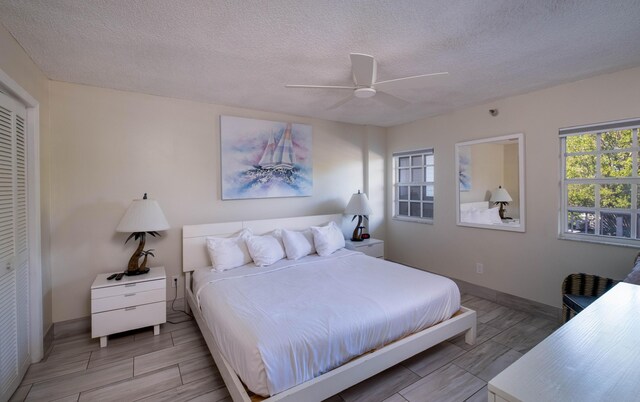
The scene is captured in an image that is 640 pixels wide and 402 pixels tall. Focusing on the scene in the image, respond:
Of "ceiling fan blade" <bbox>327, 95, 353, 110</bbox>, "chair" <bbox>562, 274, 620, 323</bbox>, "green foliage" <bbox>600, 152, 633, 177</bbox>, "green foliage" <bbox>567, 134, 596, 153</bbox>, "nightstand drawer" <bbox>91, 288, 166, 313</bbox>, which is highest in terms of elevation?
"ceiling fan blade" <bbox>327, 95, 353, 110</bbox>

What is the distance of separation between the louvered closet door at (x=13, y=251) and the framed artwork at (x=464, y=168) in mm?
4499

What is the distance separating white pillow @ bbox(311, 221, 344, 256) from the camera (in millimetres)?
3477

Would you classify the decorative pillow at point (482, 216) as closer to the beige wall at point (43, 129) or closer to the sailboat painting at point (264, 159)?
the sailboat painting at point (264, 159)

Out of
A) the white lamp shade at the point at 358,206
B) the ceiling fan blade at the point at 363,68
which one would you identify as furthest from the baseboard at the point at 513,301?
the ceiling fan blade at the point at 363,68

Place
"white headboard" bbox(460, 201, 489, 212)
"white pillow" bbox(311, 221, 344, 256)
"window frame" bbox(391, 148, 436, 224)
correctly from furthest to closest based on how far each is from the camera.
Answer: "window frame" bbox(391, 148, 436, 224) < "white headboard" bbox(460, 201, 489, 212) < "white pillow" bbox(311, 221, 344, 256)

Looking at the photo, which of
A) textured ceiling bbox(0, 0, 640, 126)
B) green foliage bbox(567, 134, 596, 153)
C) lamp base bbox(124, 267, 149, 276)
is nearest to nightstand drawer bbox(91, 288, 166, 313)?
lamp base bbox(124, 267, 149, 276)

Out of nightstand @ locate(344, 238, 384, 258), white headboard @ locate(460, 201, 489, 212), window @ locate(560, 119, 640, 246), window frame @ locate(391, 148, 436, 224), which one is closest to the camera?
window @ locate(560, 119, 640, 246)

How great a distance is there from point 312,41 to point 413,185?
3.15m

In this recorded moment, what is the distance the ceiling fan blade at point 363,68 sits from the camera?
6.29 feet

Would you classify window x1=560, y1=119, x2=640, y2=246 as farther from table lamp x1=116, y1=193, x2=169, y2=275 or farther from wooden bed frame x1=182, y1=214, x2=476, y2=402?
table lamp x1=116, y1=193, x2=169, y2=275

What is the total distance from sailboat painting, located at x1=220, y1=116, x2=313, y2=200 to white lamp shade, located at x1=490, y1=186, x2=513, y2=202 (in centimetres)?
245

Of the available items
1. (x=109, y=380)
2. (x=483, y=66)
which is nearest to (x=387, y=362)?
(x=109, y=380)

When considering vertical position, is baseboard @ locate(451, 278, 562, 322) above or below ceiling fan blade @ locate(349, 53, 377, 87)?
below

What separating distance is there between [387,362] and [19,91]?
323 cm
